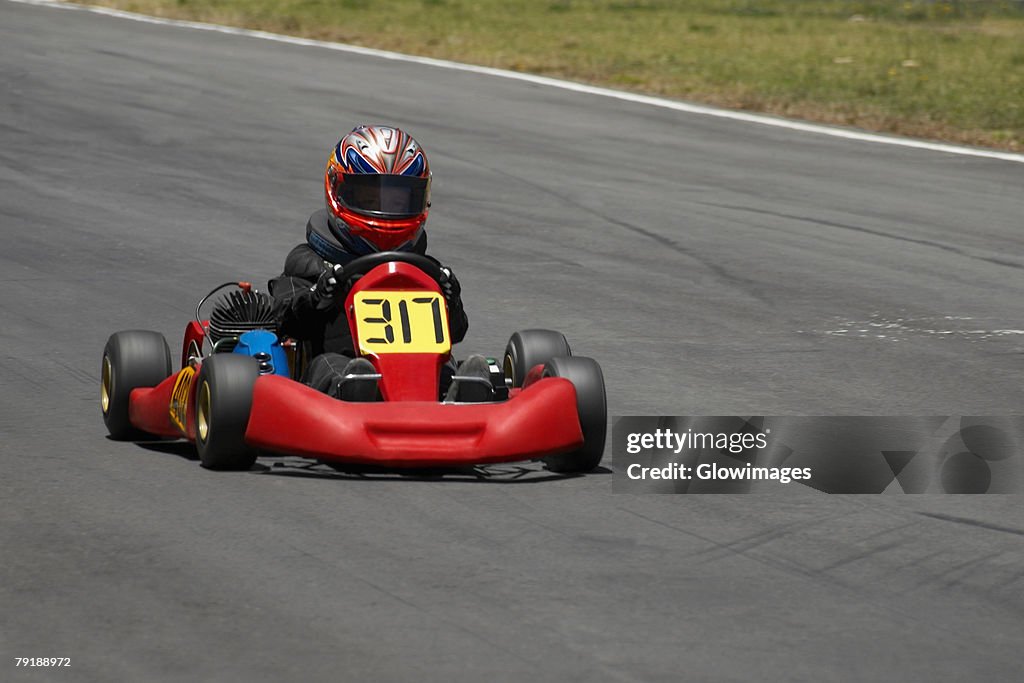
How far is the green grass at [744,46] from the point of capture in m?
19.0

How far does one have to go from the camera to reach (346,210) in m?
7.50

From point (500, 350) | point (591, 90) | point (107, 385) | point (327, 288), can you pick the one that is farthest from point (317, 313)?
point (591, 90)

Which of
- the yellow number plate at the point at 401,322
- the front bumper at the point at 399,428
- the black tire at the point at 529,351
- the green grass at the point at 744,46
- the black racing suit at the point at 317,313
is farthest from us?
the green grass at the point at 744,46

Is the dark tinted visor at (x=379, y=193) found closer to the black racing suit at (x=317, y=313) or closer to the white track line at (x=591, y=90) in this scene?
the black racing suit at (x=317, y=313)

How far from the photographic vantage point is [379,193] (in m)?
7.46

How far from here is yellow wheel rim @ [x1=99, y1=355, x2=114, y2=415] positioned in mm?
7402

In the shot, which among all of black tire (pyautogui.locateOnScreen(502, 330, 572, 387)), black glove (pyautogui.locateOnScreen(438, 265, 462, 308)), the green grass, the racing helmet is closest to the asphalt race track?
black tire (pyautogui.locateOnScreen(502, 330, 572, 387))

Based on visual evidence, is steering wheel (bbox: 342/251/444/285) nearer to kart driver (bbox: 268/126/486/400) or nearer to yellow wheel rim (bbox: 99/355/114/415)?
kart driver (bbox: 268/126/486/400)

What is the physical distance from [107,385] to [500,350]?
2.42 meters

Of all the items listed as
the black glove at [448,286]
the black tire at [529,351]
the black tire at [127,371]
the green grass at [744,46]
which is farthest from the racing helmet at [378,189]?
the green grass at [744,46]

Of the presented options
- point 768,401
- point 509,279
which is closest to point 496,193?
point 509,279

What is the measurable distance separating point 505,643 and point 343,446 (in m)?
1.56

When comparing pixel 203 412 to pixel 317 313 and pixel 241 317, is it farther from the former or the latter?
pixel 241 317

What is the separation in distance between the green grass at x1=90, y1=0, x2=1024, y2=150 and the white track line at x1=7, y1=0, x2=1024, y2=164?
400mm
